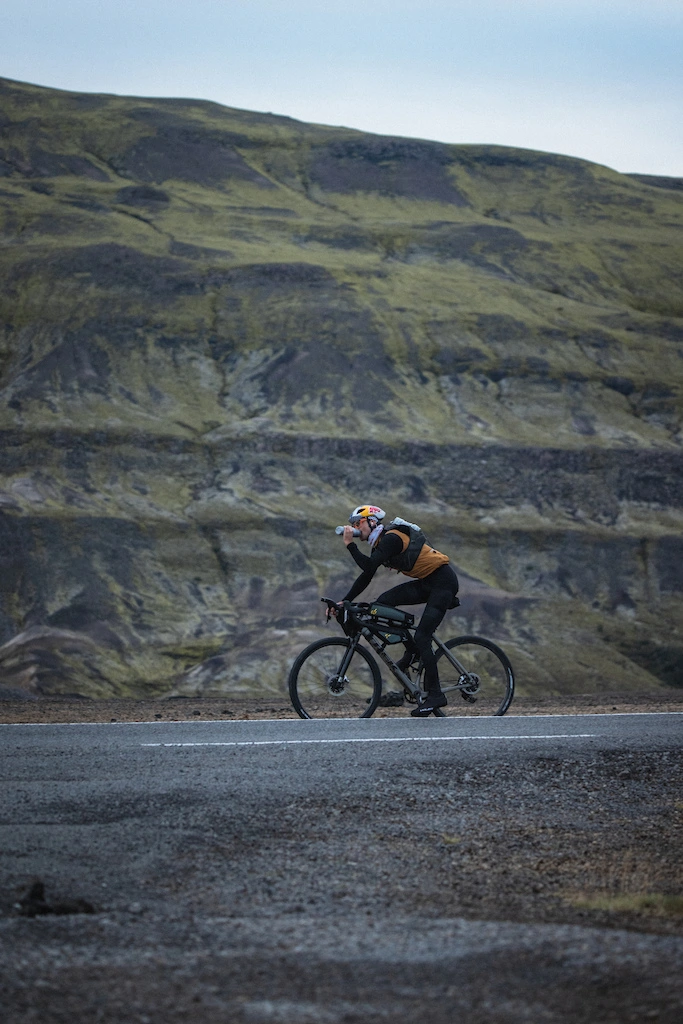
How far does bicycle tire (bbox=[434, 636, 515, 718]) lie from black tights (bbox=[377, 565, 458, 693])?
0.25 m

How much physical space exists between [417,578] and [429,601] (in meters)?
0.26

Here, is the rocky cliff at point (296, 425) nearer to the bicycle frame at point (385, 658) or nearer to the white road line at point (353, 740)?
the bicycle frame at point (385, 658)

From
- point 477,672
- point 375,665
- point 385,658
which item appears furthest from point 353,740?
point 477,672

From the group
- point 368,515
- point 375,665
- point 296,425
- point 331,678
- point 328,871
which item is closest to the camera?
point 328,871

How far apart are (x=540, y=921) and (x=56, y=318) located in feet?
157

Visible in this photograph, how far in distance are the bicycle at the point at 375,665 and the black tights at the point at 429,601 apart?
0.11m

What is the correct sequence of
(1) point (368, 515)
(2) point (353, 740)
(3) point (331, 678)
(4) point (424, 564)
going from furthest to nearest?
(3) point (331, 678) < (4) point (424, 564) < (1) point (368, 515) < (2) point (353, 740)

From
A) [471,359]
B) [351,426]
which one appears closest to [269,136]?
[471,359]

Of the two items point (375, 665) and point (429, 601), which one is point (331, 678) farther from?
point (429, 601)

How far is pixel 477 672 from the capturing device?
1262 centimetres

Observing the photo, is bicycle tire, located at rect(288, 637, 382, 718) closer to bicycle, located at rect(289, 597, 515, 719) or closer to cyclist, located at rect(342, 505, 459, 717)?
bicycle, located at rect(289, 597, 515, 719)

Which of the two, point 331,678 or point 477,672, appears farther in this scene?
point 477,672

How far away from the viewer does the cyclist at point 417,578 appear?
11.6m

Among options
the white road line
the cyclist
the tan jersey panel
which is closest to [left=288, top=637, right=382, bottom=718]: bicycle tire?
the cyclist
